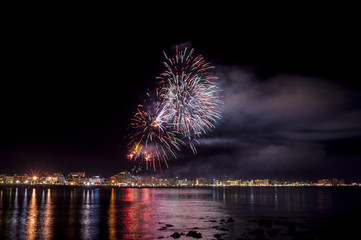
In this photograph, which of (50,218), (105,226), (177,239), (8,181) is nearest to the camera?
(177,239)

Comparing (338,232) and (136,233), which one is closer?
(136,233)

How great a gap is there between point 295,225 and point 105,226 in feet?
51.0

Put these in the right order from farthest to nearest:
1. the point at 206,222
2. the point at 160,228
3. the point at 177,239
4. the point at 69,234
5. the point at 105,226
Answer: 1. the point at 206,222
2. the point at 105,226
3. the point at 160,228
4. the point at 69,234
5. the point at 177,239

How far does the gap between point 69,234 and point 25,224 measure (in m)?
5.79

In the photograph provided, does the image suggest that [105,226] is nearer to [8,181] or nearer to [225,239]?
[225,239]

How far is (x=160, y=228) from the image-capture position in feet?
79.3

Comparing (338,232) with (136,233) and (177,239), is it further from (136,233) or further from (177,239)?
(136,233)

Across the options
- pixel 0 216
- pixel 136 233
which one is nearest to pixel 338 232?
pixel 136 233

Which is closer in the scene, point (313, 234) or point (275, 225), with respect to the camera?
point (313, 234)

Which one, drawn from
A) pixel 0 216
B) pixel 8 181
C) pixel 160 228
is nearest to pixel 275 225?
pixel 160 228

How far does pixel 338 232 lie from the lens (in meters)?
24.3

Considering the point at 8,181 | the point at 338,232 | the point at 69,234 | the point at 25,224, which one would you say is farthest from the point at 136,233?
the point at 8,181

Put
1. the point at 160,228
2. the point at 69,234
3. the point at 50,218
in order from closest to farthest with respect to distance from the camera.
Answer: the point at 69,234, the point at 160,228, the point at 50,218

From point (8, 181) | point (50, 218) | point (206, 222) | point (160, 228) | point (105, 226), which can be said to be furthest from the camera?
point (8, 181)
